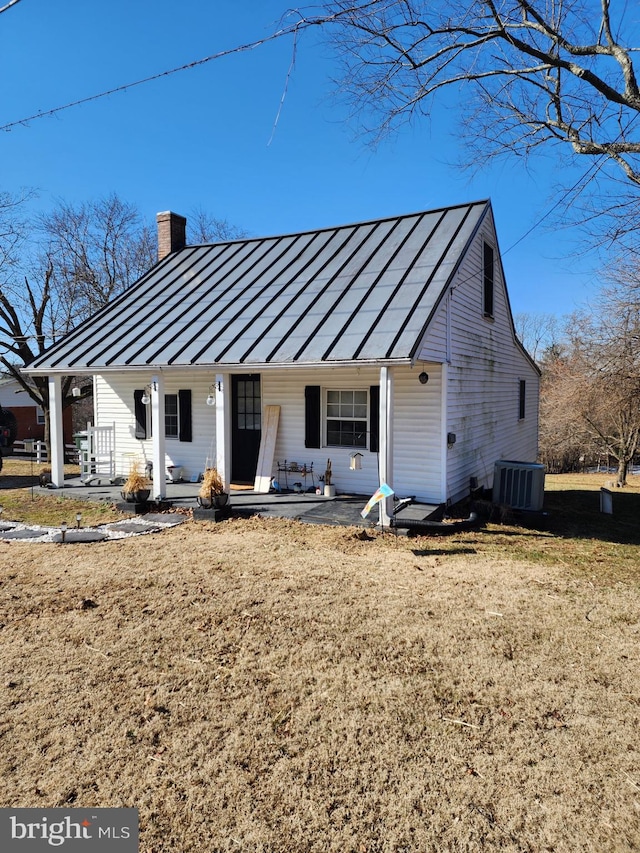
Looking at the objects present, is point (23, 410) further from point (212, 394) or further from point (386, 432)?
point (386, 432)

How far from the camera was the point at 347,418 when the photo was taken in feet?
35.7

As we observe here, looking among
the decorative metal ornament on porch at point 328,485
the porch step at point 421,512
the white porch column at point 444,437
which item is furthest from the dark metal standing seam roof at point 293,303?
the decorative metal ornament on porch at point 328,485

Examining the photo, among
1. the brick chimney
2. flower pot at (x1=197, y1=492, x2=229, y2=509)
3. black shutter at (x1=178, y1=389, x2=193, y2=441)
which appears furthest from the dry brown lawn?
the brick chimney

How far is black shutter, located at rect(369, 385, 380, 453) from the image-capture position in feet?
33.7

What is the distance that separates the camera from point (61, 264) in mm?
23391

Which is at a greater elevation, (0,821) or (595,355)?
(595,355)

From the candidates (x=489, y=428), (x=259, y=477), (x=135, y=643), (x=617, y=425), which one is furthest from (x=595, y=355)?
(x=135, y=643)

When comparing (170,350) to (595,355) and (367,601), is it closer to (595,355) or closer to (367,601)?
(367,601)

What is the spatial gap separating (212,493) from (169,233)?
10.9 metres

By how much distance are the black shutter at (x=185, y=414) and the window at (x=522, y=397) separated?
1084cm

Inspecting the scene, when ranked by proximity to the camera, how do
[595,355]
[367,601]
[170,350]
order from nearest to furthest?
[367,601]
[170,350]
[595,355]

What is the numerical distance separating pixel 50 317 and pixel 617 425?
28926mm

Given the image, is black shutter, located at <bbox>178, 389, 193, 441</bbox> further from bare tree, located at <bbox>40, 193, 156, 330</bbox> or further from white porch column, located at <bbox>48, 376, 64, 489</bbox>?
bare tree, located at <bbox>40, 193, 156, 330</bbox>

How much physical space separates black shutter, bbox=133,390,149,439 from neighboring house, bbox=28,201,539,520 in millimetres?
45
